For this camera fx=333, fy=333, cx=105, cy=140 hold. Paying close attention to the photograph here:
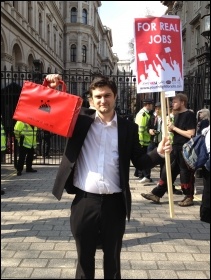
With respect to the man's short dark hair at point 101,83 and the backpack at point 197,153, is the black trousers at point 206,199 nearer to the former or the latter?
the backpack at point 197,153

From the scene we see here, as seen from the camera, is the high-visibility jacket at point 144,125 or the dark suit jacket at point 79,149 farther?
the high-visibility jacket at point 144,125

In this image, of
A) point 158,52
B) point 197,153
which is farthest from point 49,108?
point 197,153

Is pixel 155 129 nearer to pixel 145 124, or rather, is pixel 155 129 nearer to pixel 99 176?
pixel 145 124

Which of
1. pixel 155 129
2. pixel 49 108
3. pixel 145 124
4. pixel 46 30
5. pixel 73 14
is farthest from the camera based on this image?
pixel 46 30

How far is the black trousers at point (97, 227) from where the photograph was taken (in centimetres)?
240

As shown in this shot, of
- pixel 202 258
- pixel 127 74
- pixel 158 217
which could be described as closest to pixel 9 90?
pixel 127 74

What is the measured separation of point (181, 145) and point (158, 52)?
3.23 metres

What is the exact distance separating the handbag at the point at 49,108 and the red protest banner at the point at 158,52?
94 centimetres

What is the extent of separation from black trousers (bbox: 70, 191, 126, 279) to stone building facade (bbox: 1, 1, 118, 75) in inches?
63.3

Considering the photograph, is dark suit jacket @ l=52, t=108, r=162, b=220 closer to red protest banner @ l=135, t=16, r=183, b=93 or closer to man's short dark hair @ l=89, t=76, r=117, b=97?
man's short dark hair @ l=89, t=76, r=117, b=97

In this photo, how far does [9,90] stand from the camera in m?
10.6

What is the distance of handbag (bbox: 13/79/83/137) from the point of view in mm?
2344

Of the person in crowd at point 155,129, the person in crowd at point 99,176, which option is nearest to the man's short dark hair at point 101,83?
the person in crowd at point 99,176

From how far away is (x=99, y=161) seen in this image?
2432 millimetres
